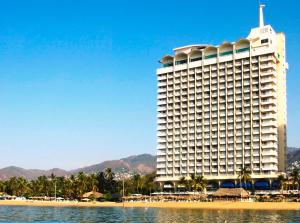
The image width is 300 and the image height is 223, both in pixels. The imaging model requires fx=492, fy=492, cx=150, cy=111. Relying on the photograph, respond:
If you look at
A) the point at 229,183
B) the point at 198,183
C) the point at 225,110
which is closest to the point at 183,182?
the point at 198,183

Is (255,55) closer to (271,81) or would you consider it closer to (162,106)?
(271,81)

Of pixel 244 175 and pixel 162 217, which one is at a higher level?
pixel 244 175

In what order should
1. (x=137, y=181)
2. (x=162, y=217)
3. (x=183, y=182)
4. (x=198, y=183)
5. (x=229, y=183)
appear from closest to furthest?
(x=162, y=217), (x=198, y=183), (x=183, y=182), (x=229, y=183), (x=137, y=181)

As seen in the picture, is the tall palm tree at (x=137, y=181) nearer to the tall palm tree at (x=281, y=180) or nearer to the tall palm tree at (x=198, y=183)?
the tall palm tree at (x=198, y=183)

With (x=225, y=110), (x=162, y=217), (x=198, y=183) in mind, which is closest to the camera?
(x=162, y=217)

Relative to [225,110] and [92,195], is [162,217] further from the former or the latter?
[92,195]

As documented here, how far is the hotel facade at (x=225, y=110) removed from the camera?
544 ft

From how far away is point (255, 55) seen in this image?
17038cm

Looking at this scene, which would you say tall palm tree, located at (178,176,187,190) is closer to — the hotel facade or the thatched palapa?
the hotel facade

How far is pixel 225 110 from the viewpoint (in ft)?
571

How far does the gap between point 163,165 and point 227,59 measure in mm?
46531

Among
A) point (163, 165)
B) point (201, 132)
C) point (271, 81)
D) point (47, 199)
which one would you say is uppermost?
point (271, 81)

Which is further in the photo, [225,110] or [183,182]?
[225,110]

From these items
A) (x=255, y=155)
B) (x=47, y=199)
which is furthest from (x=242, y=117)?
(x=47, y=199)
